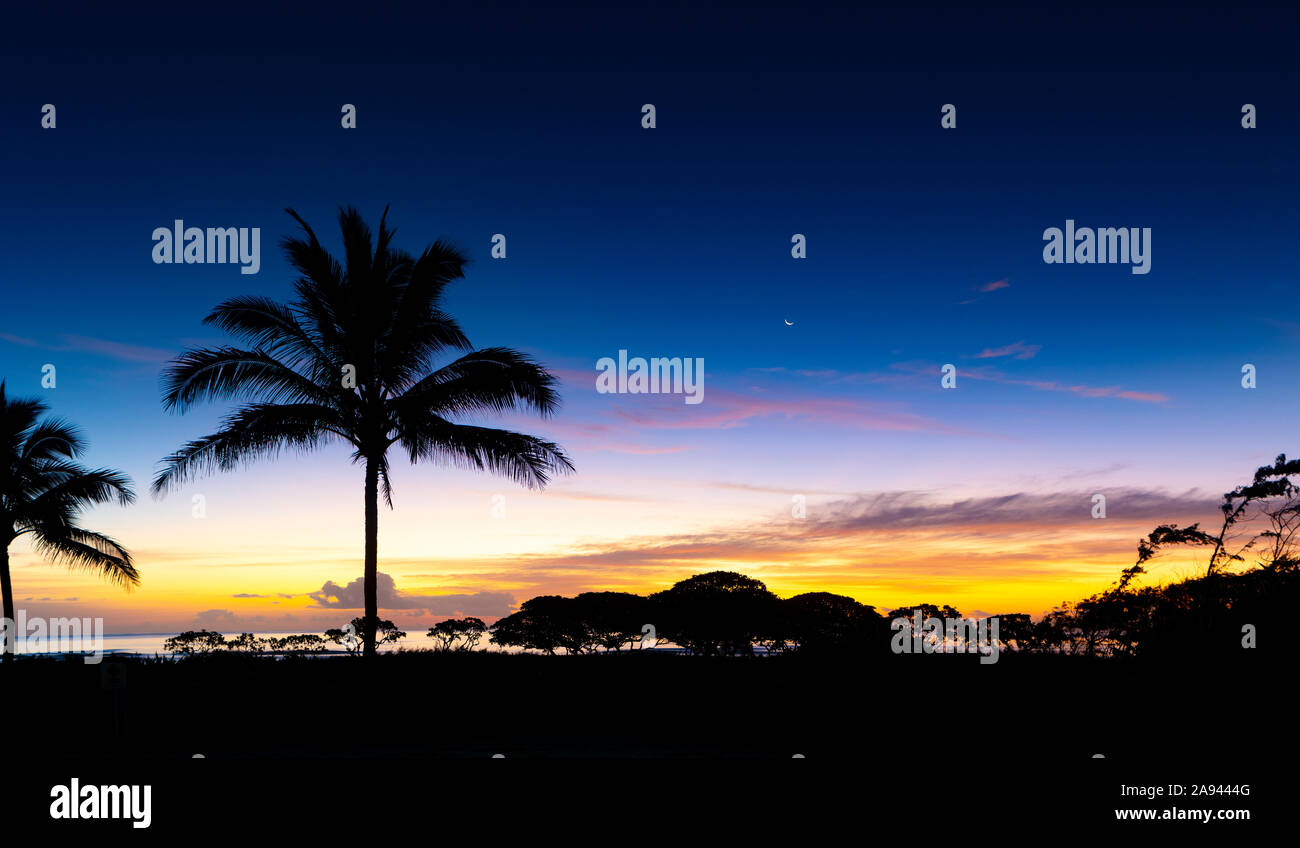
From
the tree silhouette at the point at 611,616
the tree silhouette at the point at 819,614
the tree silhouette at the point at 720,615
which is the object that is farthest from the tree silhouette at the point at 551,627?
the tree silhouette at the point at 819,614

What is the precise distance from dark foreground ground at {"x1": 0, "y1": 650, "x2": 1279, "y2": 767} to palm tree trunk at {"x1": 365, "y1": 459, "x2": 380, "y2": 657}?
0.67m

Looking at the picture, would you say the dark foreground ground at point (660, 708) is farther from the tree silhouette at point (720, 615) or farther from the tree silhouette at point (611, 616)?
the tree silhouette at point (611, 616)

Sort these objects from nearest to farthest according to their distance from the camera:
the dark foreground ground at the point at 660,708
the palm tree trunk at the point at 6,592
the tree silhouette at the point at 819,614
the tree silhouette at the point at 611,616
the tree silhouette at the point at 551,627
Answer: the dark foreground ground at the point at 660,708, the palm tree trunk at the point at 6,592, the tree silhouette at the point at 819,614, the tree silhouette at the point at 611,616, the tree silhouette at the point at 551,627

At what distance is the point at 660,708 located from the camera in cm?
1638

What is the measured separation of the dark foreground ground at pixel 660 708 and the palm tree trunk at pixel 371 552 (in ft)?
2.19

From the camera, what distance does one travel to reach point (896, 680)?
51.1 ft

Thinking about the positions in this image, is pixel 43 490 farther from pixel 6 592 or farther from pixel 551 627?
pixel 551 627

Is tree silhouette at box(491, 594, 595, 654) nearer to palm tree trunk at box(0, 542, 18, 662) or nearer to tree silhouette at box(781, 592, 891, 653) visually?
tree silhouette at box(781, 592, 891, 653)

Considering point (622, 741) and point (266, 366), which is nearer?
point (622, 741)

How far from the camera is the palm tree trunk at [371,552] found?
55.8 ft
